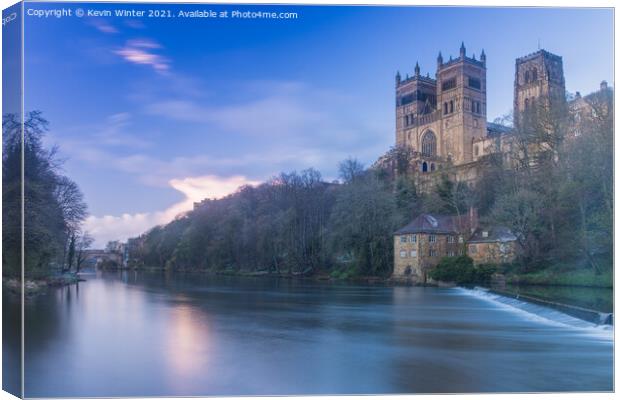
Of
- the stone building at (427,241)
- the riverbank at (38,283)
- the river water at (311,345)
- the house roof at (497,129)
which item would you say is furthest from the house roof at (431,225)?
the riverbank at (38,283)

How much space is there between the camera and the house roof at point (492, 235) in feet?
30.3

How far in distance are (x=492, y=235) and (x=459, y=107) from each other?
80.9 inches

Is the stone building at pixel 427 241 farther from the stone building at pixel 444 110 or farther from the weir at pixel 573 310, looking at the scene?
the stone building at pixel 444 110

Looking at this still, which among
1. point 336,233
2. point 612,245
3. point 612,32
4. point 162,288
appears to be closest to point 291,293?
point 336,233

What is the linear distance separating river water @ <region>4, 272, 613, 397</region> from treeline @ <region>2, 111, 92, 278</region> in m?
0.69

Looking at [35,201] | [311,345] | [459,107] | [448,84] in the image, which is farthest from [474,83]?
[35,201]

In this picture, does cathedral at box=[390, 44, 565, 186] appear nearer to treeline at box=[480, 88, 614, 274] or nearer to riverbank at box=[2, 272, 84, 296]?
treeline at box=[480, 88, 614, 274]

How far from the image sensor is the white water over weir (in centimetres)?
812

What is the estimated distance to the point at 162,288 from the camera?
1280cm

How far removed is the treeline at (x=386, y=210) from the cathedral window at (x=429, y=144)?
0.49 m

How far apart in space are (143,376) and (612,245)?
4.88m

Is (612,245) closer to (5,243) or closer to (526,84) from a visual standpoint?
(526,84)

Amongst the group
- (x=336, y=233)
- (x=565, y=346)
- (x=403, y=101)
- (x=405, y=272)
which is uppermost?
(x=403, y=101)

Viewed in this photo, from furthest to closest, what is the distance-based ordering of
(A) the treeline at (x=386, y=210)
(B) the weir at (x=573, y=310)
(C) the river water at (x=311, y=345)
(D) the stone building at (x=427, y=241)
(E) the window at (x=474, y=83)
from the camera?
(D) the stone building at (x=427, y=241), (E) the window at (x=474, y=83), (A) the treeline at (x=386, y=210), (B) the weir at (x=573, y=310), (C) the river water at (x=311, y=345)
